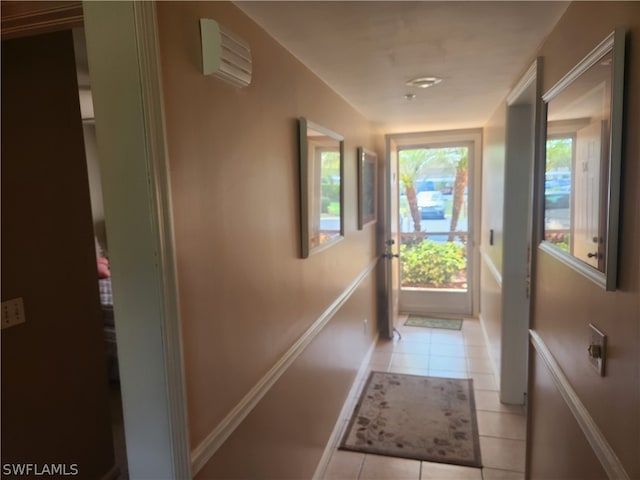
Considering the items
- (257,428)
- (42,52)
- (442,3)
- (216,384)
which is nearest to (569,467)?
(257,428)

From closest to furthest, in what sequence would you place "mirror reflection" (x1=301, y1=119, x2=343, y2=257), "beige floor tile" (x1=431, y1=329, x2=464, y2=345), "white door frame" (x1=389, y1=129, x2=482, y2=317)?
"mirror reflection" (x1=301, y1=119, x2=343, y2=257) → "beige floor tile" (x1=431, y1=329, x2=464, y2=345) → "white door frame" (x1=389, y1=129, x2=482, y2=317)

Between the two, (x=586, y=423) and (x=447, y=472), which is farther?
(x=447, y=472)

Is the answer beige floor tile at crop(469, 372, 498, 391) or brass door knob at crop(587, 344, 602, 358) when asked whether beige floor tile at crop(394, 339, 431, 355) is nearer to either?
beige floor tile at crop(469, 372, 498, 391)

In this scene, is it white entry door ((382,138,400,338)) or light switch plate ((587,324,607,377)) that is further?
white entry door ((382,138,400,338))

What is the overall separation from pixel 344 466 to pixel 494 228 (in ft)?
7.34

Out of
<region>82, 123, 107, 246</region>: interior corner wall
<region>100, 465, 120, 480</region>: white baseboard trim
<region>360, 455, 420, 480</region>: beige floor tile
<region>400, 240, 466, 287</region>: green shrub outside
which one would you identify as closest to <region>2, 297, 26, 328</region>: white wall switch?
<region>100, 465, 120, 480</region>: white baseboard trim

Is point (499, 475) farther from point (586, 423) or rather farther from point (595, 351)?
point (595, 351)

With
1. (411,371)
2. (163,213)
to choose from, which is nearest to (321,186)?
(163,213)

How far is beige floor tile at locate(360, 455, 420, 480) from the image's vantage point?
93.4 inches

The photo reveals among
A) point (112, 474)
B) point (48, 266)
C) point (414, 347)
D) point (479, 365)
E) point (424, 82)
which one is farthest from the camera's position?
point (414, 347)

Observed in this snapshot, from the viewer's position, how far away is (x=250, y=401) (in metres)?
1.48

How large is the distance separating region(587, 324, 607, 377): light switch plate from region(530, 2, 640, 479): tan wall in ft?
0.07

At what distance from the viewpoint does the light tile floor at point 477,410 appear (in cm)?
239

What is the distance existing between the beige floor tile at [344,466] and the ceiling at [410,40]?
220 cm
